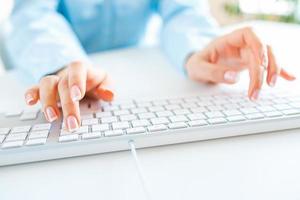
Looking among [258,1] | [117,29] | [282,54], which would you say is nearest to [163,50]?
[117,29]

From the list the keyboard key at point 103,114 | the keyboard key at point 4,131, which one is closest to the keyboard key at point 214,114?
the keyboard key at point 103,114

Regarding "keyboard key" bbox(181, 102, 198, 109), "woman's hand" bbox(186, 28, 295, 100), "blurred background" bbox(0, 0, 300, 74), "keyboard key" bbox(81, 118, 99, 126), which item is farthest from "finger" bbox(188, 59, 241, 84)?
"blurred background" bbox(0, 0, 300, 74)

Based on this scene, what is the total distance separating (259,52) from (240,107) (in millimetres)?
101

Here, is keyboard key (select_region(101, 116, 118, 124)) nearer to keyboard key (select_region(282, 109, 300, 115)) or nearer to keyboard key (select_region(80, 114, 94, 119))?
keyboard key (select_region(80, 114, 94, 119))

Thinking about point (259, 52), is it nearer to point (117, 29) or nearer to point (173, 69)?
point (173, 69)

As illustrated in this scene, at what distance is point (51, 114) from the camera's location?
0.37 meters

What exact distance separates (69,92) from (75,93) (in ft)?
0.04

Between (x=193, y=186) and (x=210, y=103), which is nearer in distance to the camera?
(x=193, y=186)

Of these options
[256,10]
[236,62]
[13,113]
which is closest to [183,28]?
[236,62]

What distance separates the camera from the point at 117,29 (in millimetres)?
808

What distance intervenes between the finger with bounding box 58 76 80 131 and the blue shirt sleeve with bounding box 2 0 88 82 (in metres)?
0.13

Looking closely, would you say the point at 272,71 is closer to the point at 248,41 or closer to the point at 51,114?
the point at 248,41

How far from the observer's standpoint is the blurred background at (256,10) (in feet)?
5.16

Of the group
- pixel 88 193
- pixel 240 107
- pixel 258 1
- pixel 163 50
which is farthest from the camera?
pixel 258 1
